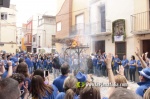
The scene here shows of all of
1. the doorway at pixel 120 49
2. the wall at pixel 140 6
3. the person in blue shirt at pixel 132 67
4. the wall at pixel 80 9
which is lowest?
the person in blue shirt at pixel 132 67

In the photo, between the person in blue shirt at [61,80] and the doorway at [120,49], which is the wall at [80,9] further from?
the person in blue shirt at [61,80]

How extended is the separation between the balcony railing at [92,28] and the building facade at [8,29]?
13961mm

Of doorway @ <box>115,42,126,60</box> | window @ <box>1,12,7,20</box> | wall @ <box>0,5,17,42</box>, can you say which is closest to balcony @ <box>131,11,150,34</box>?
doorway @ <box>115,42,126,60</box>

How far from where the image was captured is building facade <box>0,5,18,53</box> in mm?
33688

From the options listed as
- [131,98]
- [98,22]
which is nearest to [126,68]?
[98,22]

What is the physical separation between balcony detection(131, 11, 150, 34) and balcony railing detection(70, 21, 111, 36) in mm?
2790

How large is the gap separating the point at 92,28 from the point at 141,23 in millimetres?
6005

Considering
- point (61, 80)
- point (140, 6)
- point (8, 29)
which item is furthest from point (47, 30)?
point (61, 80)

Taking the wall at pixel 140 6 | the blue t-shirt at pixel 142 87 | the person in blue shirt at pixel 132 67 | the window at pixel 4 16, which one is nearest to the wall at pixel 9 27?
the window at pixel 4 16

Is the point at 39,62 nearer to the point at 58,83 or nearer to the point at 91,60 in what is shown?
the point at 91,60

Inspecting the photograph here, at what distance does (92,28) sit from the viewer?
20062mm

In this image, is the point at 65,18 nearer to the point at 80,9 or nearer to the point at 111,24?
the point at 80,9

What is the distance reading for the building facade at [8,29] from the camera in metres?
33.7

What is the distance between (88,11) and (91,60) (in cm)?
680
